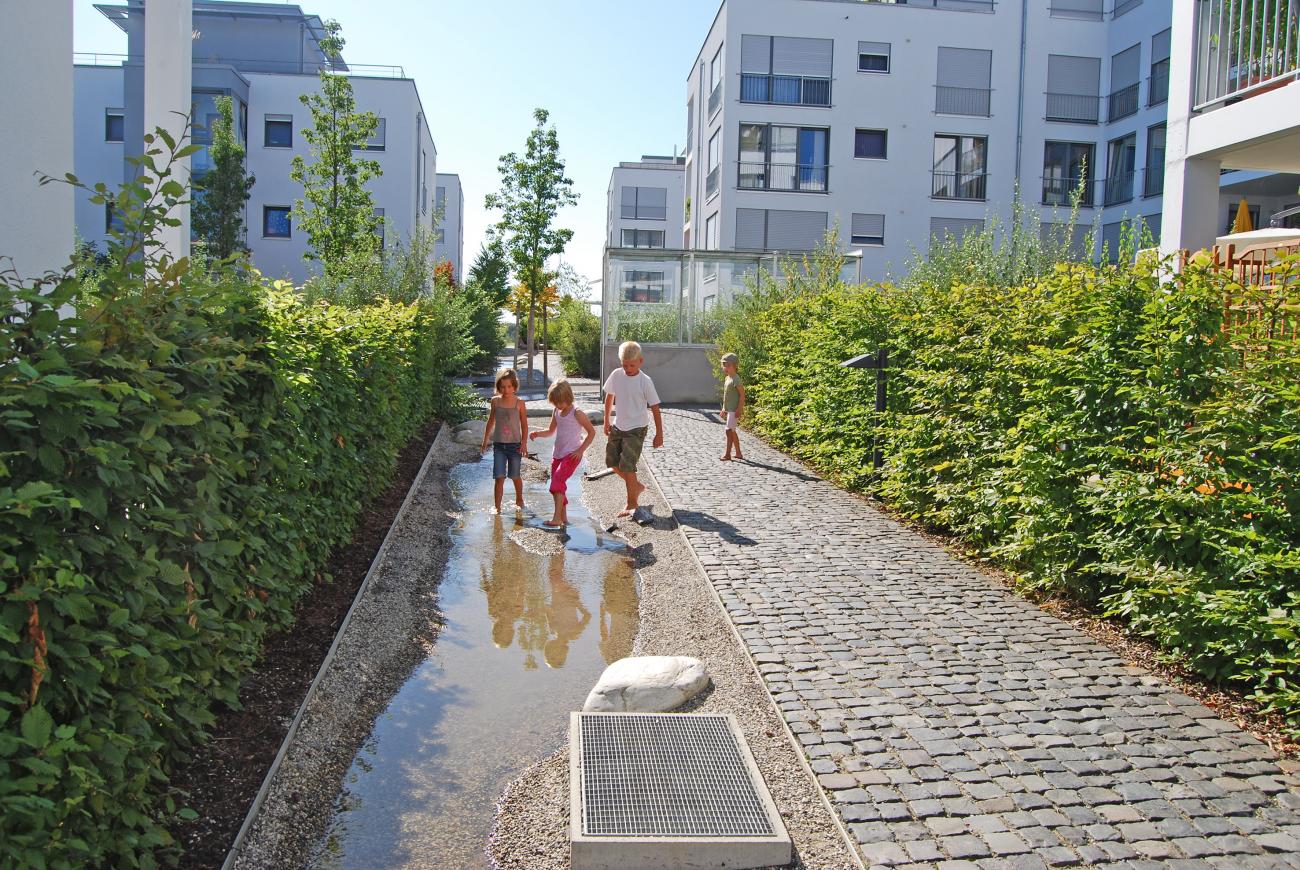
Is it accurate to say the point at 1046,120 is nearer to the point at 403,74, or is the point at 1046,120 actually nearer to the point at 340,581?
the point at 403,74

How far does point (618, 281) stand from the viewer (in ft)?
76.2

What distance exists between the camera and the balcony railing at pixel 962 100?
3828 cm

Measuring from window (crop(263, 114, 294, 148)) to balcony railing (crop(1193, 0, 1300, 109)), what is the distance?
38.6 metres

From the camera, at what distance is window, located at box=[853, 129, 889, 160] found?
38.7m

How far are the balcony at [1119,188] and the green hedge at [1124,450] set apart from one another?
103 feet

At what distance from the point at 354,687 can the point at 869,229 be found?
117ft

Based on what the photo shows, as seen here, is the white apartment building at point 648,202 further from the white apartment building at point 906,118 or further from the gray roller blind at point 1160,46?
the gray roller blind at point 1160,46

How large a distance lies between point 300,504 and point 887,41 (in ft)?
123

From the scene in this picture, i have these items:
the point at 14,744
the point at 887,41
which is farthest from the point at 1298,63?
the point at 887,41

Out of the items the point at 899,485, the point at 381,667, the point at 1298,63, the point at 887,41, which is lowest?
the point at 381,667

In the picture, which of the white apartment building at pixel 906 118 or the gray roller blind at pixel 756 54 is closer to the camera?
the gray roller blind at pixel 756 54

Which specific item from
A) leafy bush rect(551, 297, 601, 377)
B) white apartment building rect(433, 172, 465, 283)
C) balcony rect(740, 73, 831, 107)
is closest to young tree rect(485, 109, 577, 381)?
leafy bush rect(551, 297, 601, 377)

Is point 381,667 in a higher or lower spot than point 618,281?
lower

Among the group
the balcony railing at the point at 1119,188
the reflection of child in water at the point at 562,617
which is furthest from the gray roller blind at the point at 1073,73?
the reflection of child in water at the point at 562,617
